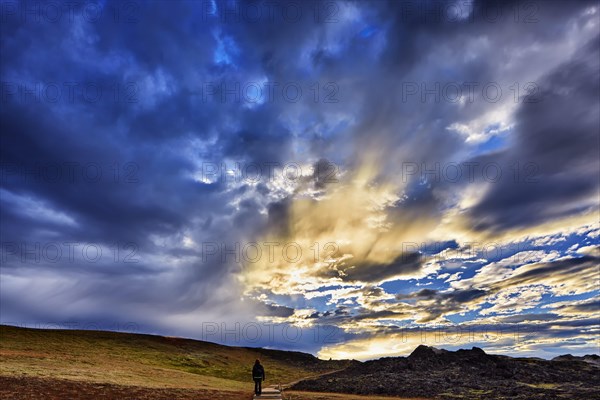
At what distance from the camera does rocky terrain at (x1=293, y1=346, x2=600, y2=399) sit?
4050 centimetres

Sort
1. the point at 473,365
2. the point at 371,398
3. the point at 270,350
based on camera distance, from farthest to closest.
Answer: the point at 270,350, the point at 473,365, the point at 371,398

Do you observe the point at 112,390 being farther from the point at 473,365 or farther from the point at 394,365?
the point at 473,365

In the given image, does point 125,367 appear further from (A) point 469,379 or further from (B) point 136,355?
(A) point 469,379

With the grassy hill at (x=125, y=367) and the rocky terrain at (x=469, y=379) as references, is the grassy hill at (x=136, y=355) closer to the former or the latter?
the grassy hill at (x=125, y=367)

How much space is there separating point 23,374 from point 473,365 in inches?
2372

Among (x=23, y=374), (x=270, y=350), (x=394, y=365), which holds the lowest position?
(x=270, y=350)

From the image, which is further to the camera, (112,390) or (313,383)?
(313,383)

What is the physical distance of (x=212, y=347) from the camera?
135500 mm

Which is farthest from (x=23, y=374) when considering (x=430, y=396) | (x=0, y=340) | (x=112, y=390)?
(x=0, y=340)

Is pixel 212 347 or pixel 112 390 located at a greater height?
pixel 112 390

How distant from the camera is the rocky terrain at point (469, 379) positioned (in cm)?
4050

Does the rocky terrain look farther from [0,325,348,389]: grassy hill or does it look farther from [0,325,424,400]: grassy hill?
[0,325,348,389]: grassy hill

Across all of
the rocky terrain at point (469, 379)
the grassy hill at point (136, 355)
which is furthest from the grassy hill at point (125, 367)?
the rocky terrain at point (469, 379)

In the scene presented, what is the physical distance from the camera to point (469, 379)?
5059 centimetres
